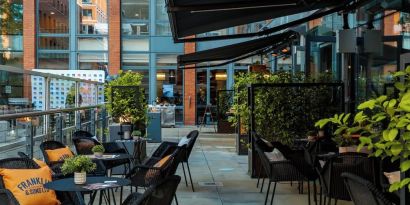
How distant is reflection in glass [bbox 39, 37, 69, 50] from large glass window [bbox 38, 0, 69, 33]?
0.33m

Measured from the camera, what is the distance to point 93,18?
22484 mm

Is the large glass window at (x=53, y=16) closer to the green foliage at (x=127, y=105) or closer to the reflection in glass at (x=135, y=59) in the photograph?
the reflection in glass at (x=135, y=59)

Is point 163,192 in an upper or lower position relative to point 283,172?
upper

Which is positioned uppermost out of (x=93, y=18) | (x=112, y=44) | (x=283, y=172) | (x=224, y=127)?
(x=93, y=18)

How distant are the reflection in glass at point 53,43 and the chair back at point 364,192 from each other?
1987 centimetres

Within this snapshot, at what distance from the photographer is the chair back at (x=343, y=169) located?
542 centimetres

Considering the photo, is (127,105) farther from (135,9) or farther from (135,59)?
(135,9)

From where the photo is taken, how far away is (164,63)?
22.5 m

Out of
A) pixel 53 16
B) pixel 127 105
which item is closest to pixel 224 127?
pixel 127 105

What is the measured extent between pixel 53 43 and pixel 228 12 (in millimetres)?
15844

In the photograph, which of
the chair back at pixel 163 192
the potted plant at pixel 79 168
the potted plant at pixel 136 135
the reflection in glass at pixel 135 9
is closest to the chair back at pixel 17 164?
the potted plant at pixel 79 168

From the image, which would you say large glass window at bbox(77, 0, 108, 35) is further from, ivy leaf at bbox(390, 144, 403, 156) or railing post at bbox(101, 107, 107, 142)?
ivy leaf at bbox(390, 144, 403, 156)

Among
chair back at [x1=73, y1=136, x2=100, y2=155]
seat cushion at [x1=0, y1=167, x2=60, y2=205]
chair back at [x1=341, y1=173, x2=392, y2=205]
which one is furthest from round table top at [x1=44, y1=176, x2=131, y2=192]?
chair back at [x1=73, y1=136, x2=100, y2=155]

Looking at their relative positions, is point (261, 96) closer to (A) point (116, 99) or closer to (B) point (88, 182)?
(A) point (116, 99)
